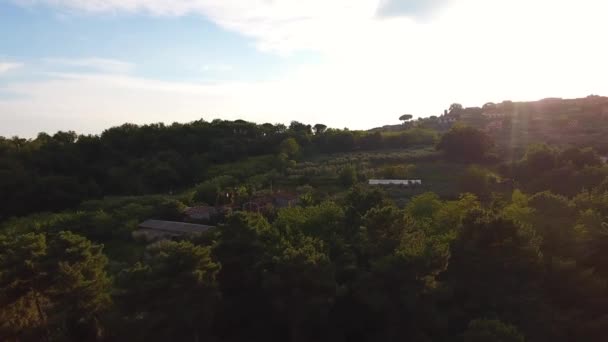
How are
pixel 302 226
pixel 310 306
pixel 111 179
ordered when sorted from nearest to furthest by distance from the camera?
pixel 310 306, pixel 302 226, pixel 111 179

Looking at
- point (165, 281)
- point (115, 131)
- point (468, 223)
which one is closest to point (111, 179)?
point (115, 131)

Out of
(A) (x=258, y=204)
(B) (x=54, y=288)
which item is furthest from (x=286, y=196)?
(B) (x=54, y=288)

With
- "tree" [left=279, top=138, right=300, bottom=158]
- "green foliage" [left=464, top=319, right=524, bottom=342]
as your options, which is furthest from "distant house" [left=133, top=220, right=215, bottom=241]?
"tree" [left=279, top=138, right=300, bottom=158]

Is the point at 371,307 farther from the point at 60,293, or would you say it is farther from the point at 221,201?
the point at 221,201

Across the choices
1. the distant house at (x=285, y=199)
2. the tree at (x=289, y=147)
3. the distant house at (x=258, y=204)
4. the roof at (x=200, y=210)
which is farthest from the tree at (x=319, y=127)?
the roof at (x=200, y=210)

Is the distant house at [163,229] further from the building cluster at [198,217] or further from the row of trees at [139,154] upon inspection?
the row of trees at [139,154]

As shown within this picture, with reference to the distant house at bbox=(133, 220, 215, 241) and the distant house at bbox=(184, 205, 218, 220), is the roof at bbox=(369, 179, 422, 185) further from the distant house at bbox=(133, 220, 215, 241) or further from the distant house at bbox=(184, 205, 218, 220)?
the distant house at bbox=(133, 220, 215, 241)
